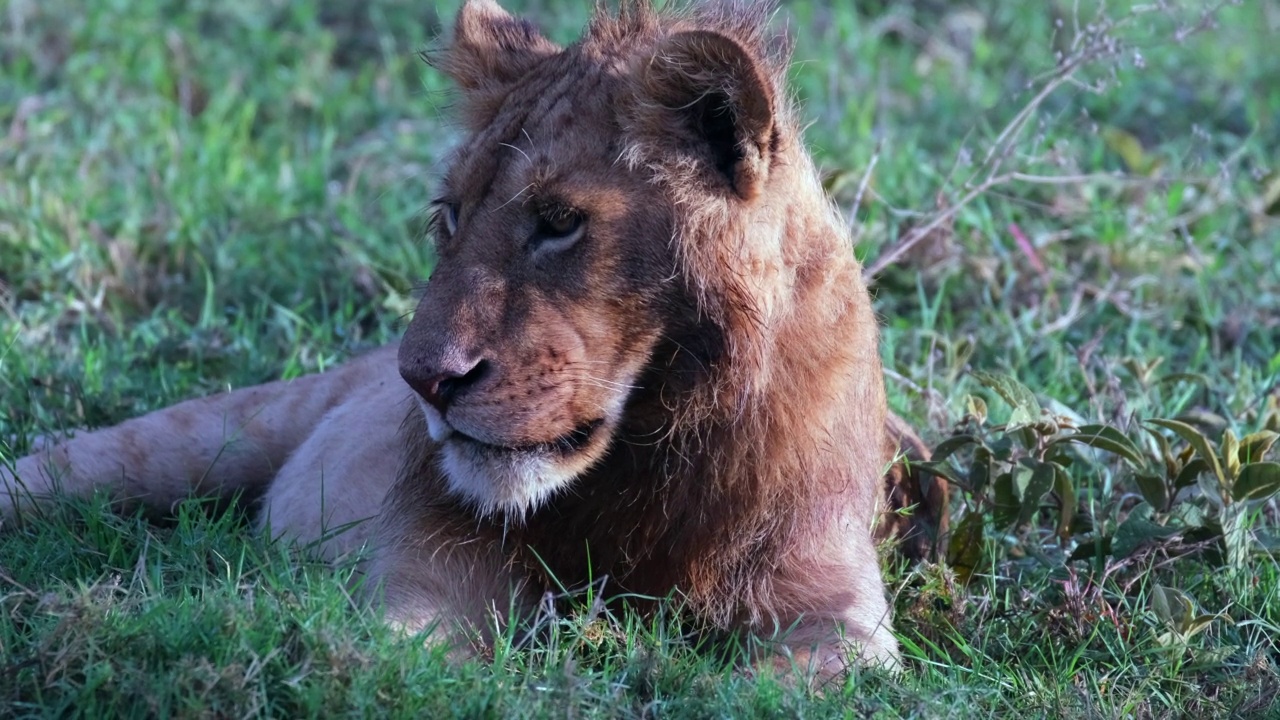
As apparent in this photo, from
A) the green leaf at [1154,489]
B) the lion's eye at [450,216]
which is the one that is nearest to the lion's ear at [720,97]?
the lion's eye at [450,216]

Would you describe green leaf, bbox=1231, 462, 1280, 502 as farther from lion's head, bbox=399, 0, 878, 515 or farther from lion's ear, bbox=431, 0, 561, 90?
lion's ear, bbox=431, 0, 561, 90

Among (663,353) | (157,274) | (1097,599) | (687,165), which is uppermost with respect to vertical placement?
(687,165)

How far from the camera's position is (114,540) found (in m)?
3.18

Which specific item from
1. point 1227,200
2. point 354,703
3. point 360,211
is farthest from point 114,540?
point 1227,200

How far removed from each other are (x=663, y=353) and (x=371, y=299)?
2.46 meters

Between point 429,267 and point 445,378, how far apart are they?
2545 millimetres

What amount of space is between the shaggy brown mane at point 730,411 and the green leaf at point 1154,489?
79cm

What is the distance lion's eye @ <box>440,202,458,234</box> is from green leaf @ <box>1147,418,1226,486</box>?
164 centimetres

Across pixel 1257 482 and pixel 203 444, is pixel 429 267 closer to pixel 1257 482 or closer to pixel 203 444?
pixel 203 444

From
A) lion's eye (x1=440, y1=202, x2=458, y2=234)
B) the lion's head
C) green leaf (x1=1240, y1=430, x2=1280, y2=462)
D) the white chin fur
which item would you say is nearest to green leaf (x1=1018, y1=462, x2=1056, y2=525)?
green leaf (x1=1240, y1=430, x2=1280, y2=462)

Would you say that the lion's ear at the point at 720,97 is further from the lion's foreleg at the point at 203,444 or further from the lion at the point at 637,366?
the lion's foreleg at the point at 203,444

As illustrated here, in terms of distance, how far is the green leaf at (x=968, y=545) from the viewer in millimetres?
3615

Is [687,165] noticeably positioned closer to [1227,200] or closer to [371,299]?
[371,299]

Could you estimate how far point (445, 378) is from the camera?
269 centimetres
